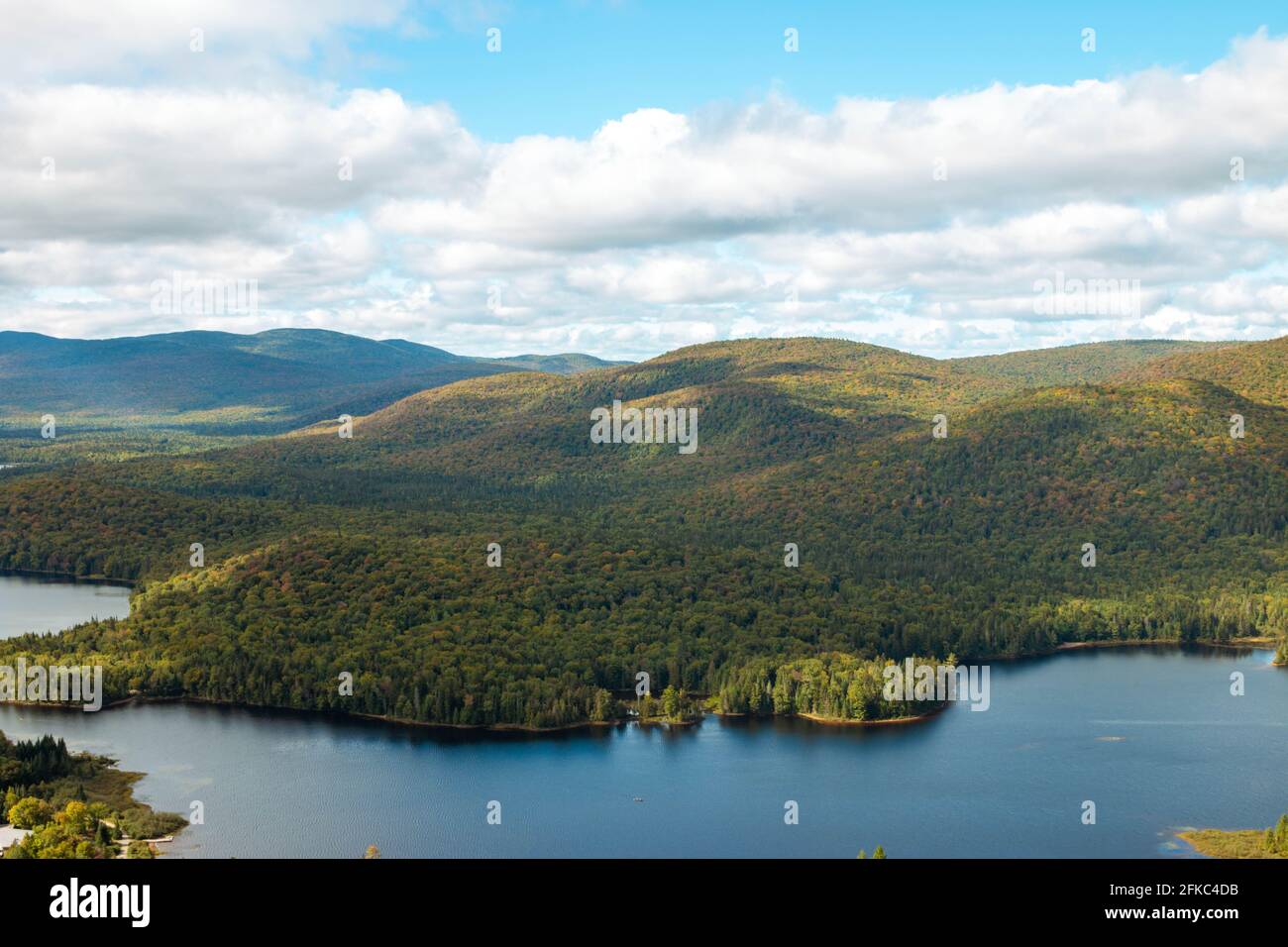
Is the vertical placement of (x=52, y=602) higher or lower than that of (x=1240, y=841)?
higher

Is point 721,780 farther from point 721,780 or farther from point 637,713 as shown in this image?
point 637,713

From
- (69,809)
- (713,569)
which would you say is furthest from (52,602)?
(69,809)

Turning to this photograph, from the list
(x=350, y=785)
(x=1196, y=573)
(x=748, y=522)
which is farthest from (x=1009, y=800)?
(x=748, y=522)

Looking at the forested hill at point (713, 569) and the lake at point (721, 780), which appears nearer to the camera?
the lake at point (721, 780)

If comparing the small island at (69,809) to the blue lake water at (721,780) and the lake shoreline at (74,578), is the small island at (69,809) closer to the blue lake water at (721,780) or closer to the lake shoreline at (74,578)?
the blue lake water at (721,780)

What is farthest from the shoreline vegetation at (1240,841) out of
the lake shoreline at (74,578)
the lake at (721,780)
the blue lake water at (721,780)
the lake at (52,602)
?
the lake shoreline at (74,578)

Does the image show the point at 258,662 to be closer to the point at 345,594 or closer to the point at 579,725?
the point at 345,594
